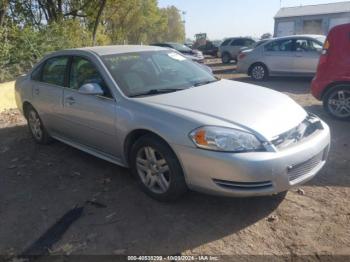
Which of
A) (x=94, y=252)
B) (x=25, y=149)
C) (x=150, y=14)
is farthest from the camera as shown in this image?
(x=150, y=14)

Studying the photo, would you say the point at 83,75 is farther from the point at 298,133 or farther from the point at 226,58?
the point at 226,58

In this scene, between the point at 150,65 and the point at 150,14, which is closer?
the point at 150,65

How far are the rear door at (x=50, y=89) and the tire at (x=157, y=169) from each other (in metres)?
A: 1.70

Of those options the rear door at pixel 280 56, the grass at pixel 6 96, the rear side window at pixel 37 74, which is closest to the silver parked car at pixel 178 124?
the rear side window at pixel 37 74

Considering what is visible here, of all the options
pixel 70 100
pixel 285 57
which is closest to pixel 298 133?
pixel 70 100

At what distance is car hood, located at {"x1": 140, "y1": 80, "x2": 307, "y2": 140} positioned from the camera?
3.53 meters

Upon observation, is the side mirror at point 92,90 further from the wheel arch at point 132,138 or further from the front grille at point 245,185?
the front grille at point 245,185

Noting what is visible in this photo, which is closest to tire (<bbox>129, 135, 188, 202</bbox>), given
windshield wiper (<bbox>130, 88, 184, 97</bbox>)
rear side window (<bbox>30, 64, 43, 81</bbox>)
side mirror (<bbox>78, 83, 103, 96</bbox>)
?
windshield wiper (<bbox>130, 88, 184, 97</bbox>)

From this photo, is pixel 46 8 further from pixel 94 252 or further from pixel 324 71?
pixel 94 252

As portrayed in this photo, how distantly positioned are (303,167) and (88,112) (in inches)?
99.7

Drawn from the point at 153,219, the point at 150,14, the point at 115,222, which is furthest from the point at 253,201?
the point at 150,14

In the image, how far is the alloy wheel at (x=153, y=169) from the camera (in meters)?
3.86

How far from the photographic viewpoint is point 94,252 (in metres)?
3.28

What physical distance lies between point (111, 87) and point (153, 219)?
61.6 inches
